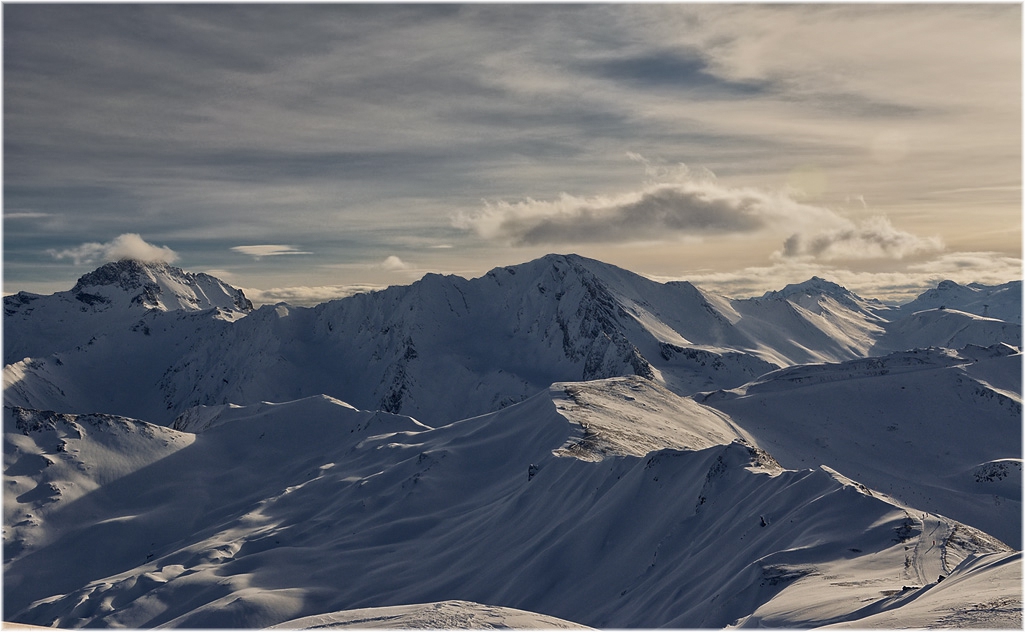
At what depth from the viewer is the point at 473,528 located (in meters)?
67.3

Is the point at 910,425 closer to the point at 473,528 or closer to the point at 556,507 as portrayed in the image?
the point at 556,507

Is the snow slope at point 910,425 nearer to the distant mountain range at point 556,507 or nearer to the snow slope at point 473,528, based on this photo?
the distant mountain range at point 556,507

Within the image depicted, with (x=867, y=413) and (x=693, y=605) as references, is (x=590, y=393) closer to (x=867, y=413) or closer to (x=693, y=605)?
(x=867, y=413)

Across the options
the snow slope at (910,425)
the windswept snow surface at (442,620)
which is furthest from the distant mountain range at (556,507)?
the snow slope at (910,425)

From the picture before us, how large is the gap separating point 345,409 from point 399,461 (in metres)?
39.0

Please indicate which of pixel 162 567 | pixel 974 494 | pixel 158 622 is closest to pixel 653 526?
pixel 158 622

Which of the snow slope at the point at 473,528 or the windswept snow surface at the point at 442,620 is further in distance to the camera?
the snow slope at the point at 473,528

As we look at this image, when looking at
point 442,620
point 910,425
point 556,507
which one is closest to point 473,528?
point 556,507

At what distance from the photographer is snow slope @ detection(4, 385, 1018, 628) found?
39.1 metres

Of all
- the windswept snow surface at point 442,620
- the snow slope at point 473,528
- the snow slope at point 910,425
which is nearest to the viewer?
the windswept snow surface at point 442,620

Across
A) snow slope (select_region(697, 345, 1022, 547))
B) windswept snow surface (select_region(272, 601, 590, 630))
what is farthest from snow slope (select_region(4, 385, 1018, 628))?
snow slope (select_region(697, 345, 1022, 547))

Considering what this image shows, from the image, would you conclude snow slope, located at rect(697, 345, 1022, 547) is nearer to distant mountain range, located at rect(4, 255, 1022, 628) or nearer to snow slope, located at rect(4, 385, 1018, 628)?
distant mountain range, located at rect(4, 255, 1022, 628)

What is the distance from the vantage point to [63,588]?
87.9 metres

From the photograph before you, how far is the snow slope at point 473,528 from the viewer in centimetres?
3912
